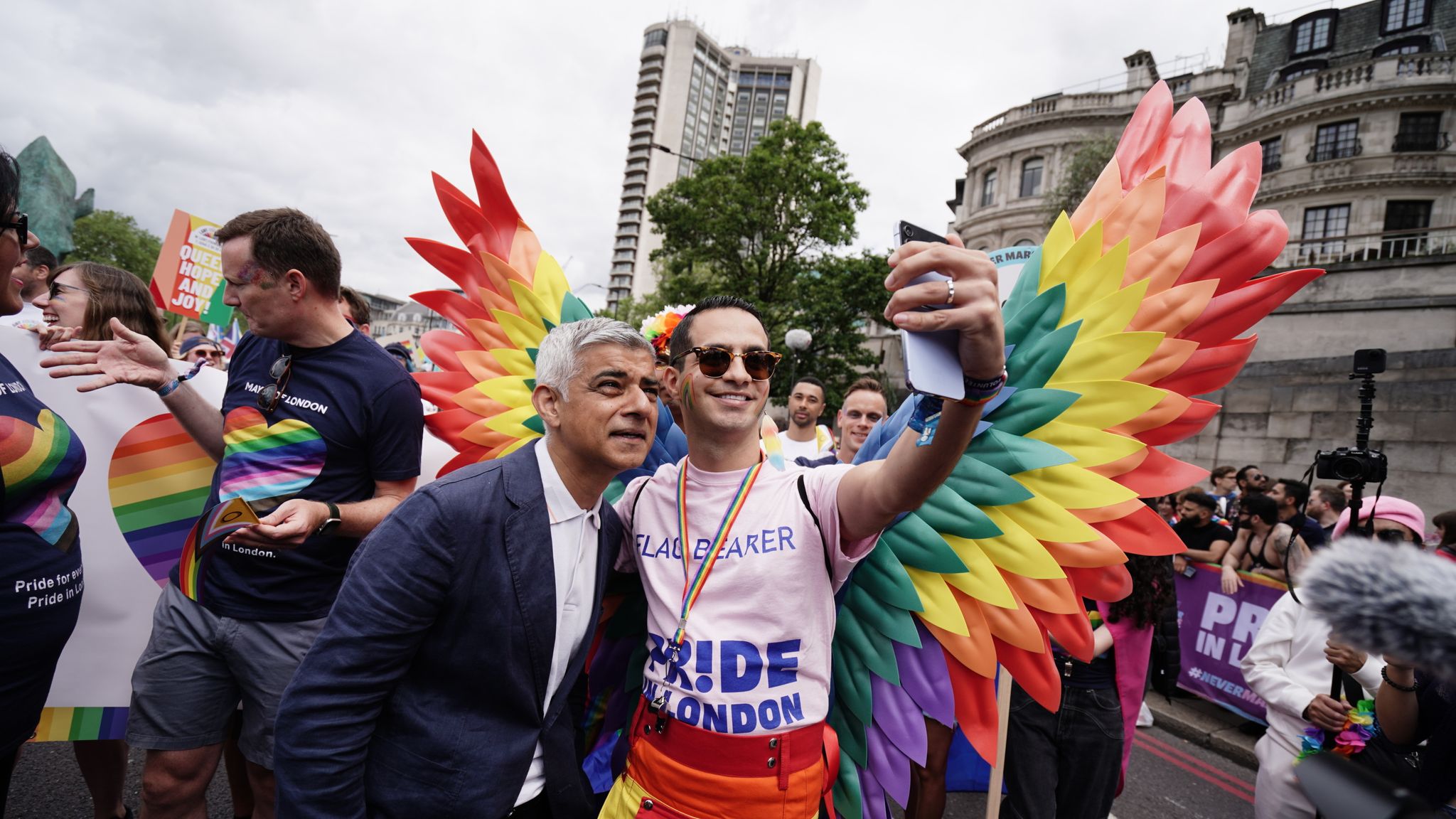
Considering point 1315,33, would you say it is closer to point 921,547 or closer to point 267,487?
point 921,547

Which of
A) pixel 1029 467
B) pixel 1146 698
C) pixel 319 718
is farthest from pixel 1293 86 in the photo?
pixel 319 718

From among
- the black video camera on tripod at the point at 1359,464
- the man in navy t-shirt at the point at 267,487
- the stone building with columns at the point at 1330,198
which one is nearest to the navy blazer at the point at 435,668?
the man in navy t-shirt at the point at 267,487

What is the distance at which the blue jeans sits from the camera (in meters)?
2.75

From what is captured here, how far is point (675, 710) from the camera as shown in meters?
1.62

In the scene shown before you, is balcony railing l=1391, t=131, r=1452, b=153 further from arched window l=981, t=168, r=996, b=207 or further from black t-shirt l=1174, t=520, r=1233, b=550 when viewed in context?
black t-shirt l=1174, t=520, r=1233, b=550

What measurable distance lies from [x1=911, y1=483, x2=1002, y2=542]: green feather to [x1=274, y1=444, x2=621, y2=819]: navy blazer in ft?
3.25

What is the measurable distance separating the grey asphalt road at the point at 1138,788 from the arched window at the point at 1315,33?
1288 inches

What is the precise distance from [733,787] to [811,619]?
1.34 ft

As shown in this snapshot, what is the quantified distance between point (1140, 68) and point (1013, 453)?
33.7 meters

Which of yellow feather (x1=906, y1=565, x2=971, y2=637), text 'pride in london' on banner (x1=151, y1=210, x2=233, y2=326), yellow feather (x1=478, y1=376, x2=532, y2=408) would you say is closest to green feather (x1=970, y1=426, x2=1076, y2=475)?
yellow feather (x1=906, y1=565, x2=971, y2=637)

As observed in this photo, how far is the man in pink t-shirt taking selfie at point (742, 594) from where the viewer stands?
1542 millimetres

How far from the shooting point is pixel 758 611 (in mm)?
1595

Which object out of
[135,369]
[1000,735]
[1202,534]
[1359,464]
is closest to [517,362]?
[135,369]

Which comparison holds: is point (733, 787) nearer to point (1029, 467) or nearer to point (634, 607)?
point (634, 607)
